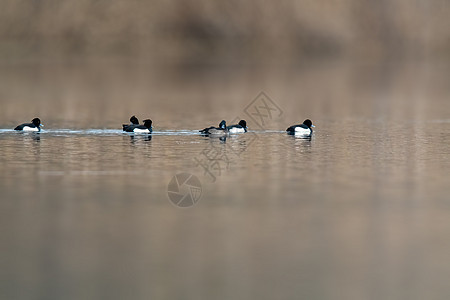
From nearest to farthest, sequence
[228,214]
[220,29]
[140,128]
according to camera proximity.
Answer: [228,214]
[140,128]
[220,29]

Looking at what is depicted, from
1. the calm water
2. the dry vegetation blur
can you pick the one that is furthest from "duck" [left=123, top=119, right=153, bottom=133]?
the dry vegetation blur

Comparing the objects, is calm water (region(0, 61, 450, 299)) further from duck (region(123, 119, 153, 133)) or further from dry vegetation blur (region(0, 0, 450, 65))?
dry vegetation blur (region(0, 0, 450, 65))

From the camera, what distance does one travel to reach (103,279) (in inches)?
528

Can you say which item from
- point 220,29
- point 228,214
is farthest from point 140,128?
point 220,29

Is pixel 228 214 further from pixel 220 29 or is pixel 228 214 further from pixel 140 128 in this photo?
pixel 220 29

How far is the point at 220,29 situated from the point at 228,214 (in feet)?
420

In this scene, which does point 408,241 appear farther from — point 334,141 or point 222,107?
point 222,107

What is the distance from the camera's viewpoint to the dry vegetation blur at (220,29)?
139875 millimetres

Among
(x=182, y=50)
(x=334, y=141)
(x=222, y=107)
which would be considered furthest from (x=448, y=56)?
(x=334, y=141)

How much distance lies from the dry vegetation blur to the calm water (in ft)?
346

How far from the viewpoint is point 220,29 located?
144 metres

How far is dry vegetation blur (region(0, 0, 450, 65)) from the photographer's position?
140 meters

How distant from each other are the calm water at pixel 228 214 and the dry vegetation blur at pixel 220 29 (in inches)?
4157

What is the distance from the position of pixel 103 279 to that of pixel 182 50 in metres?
128
